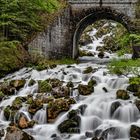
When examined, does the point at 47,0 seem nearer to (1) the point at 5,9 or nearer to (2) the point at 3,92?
(1) the point at 5,9

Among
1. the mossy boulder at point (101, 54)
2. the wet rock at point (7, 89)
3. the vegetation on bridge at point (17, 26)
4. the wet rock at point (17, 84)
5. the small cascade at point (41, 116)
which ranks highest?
the vegetation on bridge at point (17, 26)

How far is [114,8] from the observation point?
111 feet

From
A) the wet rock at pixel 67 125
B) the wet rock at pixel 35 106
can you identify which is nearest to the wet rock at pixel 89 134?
the wet rock at pixel 67 125

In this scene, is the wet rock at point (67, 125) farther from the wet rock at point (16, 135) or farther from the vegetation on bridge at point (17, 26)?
the vegetation on bridge at point (17, 26)

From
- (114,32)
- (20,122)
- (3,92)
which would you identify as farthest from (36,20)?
(114,32)

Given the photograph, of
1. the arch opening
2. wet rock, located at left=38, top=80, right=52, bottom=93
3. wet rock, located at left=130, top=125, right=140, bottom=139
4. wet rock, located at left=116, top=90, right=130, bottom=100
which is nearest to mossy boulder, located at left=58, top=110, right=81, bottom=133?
wet rock, located at left=130, top=125, right=140, bottom=139

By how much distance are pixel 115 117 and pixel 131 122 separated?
0.76 metres

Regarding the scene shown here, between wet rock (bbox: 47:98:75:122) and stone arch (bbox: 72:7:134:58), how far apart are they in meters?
16.3

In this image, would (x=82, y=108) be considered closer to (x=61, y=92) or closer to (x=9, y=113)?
(x=61, y=92)

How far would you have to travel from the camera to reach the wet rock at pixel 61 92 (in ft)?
64.2

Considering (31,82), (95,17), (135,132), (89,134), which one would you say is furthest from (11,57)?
(135,132)

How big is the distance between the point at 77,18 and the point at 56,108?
58.8ft

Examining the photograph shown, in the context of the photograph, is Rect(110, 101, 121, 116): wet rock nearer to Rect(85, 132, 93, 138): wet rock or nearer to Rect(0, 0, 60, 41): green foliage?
Rect(85, 132, 93, 138): wet rock

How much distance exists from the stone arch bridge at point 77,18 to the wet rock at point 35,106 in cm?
1233
